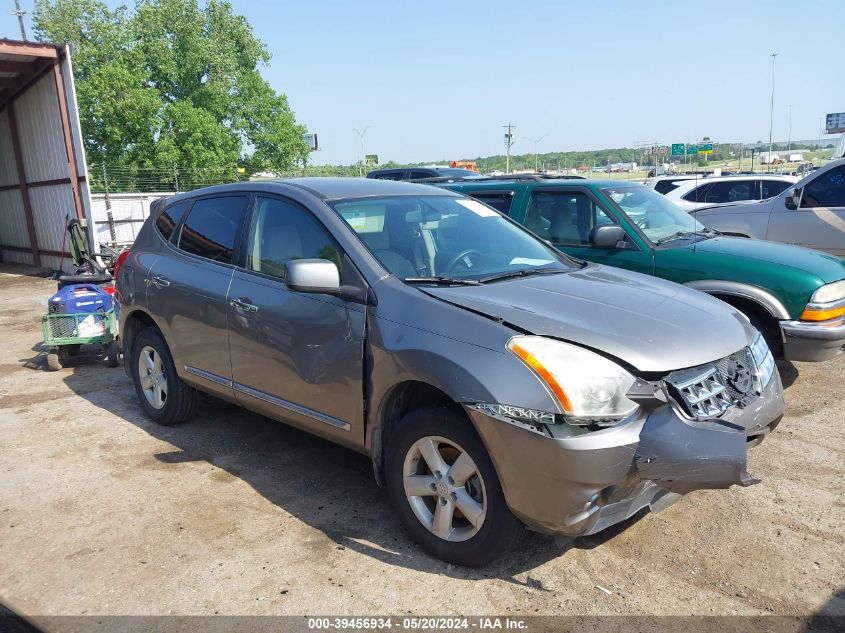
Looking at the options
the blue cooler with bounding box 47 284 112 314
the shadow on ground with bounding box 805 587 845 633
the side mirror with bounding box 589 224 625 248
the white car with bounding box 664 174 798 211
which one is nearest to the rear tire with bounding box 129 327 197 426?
the blue cooler with bounding box 47 284 112 314

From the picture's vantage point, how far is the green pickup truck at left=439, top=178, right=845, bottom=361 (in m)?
5.19

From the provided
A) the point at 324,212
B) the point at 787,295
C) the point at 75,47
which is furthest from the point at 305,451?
the point at 75,47

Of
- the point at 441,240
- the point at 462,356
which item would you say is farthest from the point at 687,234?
the point at 462,356

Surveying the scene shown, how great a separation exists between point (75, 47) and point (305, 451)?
130ft

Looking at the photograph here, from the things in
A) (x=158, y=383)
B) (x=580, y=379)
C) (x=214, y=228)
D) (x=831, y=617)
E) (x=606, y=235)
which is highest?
(x=214, y=228)

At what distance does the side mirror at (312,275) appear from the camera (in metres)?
3.37

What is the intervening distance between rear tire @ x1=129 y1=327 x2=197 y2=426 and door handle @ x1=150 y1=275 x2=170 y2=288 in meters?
0.39

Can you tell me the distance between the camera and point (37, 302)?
39.7ft

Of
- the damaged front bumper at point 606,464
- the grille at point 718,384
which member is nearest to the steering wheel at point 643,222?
the grille at point 718,384

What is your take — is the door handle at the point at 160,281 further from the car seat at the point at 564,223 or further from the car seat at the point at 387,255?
the car seat at the point at 564,223

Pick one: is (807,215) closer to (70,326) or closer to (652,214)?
(652,214)

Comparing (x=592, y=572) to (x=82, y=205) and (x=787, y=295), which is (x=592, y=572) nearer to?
(x=787, y=295)

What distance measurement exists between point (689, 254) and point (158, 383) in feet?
14.7

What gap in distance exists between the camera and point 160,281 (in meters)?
4.89
